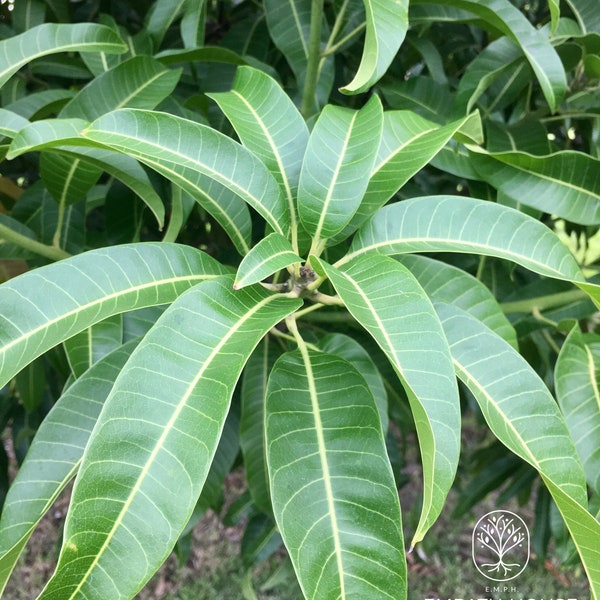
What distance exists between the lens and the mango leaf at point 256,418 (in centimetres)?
88

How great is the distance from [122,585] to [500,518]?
3.83 feet

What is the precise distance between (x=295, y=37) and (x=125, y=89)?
29cm

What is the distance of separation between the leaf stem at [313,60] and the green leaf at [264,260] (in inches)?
15.2

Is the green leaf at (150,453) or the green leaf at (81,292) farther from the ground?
the green leaf at (81,292)

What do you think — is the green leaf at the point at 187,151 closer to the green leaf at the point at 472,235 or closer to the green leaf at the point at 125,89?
the green leaf at the point at 472,235

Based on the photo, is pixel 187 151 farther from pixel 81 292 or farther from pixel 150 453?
→ pixel 150 453

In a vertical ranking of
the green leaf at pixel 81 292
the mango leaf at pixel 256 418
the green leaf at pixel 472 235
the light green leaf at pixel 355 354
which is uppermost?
the green leaf at pixel 81 292

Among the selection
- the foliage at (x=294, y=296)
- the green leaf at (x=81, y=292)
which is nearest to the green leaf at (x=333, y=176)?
the foliage at (x=294, y=296)

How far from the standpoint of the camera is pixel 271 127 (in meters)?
0.69

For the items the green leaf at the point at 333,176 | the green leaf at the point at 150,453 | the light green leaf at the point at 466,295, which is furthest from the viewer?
the light green leaf at the point at 466,295

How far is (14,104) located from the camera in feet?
2.94

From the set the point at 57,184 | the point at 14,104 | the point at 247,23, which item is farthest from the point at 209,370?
the point at 247,23

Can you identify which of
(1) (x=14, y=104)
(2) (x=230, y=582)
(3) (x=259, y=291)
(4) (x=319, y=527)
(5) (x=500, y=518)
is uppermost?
(1) (x=14, y=104)

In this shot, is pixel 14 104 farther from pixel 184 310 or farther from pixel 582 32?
pixel 582 32
